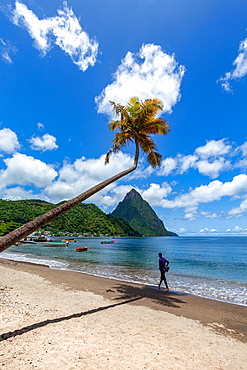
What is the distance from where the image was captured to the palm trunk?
5066 millimetres

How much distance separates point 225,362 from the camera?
15.3ft

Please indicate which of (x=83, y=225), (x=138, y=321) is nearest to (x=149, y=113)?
(x=138, y=321)

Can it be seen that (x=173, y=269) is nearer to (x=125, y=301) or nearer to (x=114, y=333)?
(x=125, y=301)

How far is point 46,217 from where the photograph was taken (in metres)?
6.07

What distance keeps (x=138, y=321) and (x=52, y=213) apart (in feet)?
16.0

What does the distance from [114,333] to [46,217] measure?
3.97 meters

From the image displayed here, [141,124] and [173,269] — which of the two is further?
[173,269]

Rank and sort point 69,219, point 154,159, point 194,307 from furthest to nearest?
point 69,219
point 154,159
point 194,307

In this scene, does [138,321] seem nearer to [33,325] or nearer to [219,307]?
[33,325]

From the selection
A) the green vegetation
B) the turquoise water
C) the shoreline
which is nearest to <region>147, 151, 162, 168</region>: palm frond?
the shoreline

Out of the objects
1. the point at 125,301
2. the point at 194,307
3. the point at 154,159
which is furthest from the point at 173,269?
the point at 154,159

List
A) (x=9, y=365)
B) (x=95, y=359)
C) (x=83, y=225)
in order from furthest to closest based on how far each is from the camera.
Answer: (x=83, y=225) → (x=95, y=359) → (x=9, y=365)

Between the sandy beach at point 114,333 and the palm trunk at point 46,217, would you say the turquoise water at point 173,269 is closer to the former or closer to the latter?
the sandy beach at point 114,333

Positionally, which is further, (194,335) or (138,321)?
(138,321)
